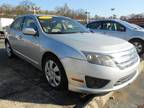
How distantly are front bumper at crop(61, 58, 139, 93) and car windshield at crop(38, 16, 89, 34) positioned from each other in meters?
1.18

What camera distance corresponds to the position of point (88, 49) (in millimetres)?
3666

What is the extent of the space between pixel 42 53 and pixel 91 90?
139 centimetres

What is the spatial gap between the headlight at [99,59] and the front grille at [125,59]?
0.36 ft

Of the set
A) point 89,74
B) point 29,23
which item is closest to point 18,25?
point 29,23

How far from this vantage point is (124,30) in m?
9.05

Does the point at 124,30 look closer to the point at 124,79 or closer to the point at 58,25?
the point at 58,25

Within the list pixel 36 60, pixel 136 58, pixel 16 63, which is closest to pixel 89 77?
pixel 136 58

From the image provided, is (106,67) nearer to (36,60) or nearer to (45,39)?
(45,39)

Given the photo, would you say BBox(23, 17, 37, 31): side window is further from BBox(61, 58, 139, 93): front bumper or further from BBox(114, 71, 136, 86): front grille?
BBox(114, 71, 136, 86): front grille

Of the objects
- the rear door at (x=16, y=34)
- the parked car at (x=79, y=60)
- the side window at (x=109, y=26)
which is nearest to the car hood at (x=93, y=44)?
the parked car at (x=79, y=60)

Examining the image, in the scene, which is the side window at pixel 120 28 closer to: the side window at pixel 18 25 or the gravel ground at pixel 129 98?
the gravel ground at pixel 129 98

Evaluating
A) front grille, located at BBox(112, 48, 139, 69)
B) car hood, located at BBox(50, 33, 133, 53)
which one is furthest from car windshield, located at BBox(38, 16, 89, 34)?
front grille, located at BBox(112, 48, 139, 69)

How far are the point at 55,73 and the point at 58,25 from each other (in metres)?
1.38

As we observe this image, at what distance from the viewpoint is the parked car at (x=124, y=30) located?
8.66 metres
